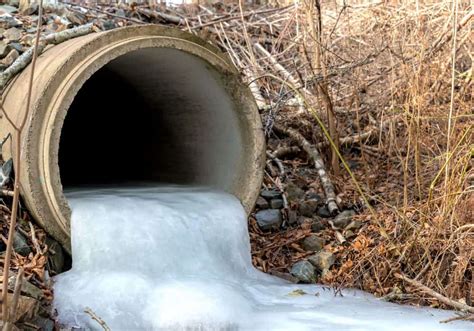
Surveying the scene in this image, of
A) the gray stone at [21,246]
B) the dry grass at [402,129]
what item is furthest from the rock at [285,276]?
the gray stone at [21,246]

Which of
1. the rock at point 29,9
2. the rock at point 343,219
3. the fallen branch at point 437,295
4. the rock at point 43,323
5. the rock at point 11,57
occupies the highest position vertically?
the rock at point 29,9

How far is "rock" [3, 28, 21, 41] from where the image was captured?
4.99 m

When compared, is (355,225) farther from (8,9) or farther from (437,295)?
(8,9)

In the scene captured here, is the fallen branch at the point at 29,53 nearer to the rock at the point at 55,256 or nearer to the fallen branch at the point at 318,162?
the rock at the point at 55,256

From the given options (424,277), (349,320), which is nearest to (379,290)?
(424,277)

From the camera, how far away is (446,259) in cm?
348

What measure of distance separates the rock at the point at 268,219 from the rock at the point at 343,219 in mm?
393

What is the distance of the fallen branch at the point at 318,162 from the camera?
14.9 ft

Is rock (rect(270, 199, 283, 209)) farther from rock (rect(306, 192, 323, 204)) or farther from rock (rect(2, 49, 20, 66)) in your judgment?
rock (rect(2, 49, 20, 66))

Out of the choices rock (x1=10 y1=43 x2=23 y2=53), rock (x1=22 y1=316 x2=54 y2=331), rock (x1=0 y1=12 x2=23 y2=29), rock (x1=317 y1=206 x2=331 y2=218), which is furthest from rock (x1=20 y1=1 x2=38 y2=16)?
rock (x1=22 y1=316 x2=54 y2=331)

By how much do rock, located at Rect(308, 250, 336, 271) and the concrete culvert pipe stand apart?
1.80 feet

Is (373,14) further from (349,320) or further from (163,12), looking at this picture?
(349,320)

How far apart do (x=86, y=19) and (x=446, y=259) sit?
4.05m

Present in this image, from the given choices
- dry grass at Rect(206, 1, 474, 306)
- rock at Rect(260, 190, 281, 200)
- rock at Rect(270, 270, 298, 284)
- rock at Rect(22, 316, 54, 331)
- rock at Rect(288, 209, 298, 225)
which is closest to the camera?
rock at Rect(22, 316, 54, 331)
